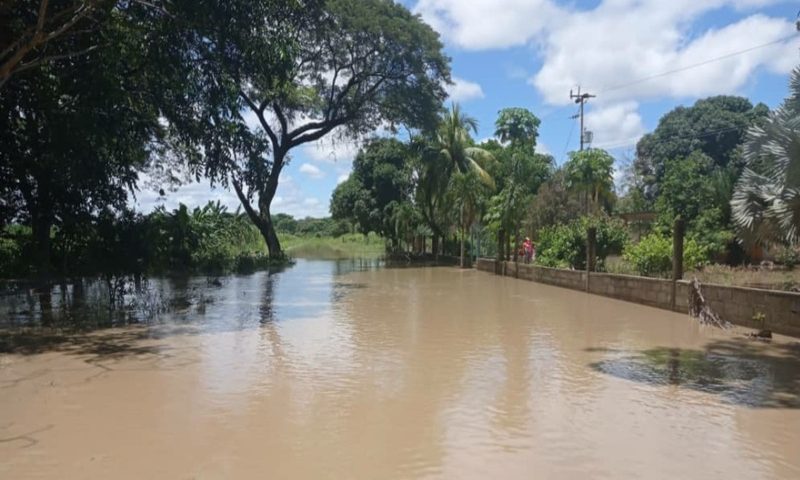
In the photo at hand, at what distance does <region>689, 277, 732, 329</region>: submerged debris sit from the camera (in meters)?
12.4

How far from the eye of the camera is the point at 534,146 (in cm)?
4878

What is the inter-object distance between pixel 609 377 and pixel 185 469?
5.34m

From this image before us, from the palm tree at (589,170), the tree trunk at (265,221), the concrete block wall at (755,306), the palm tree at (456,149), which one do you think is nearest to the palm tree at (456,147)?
the palm tree at (456,149)

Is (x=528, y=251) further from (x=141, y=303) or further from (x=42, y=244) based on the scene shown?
(x=42, y=244)

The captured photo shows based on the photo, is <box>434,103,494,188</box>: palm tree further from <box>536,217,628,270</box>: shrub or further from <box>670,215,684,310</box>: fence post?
<box>670,215,684,310</box>: fence post

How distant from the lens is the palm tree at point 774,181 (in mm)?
10531

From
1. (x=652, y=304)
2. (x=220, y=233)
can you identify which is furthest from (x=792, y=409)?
(x=220, y=233)

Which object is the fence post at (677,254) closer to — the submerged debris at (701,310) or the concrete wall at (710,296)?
the concrete wall at (710,296)

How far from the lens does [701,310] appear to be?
42.7 feet

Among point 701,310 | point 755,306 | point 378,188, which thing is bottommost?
point 701,310

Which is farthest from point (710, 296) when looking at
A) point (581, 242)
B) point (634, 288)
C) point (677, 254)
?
point (581, 242)

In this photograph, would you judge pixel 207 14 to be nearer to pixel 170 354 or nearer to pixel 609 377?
pixel 170 354

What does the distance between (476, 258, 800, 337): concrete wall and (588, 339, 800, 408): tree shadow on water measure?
40.1 inches

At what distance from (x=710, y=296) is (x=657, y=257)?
3.37 metres
